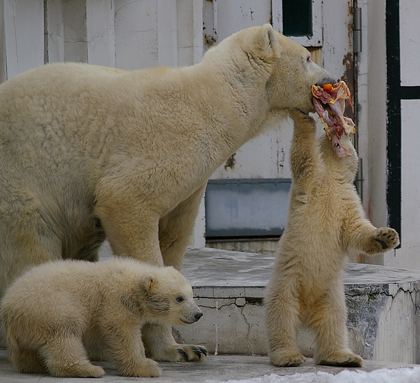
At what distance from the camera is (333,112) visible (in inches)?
161

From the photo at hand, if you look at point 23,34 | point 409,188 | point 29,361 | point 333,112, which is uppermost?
point 23,34

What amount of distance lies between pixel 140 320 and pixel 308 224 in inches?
38.6

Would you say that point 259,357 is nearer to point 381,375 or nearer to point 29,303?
point 381,375

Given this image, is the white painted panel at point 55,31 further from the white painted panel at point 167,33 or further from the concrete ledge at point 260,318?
the concrete ledge at point 260,318

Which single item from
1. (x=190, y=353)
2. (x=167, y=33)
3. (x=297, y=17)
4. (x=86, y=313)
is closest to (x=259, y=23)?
(x=297, y=17)

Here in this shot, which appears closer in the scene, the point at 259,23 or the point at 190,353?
the point at 190,353

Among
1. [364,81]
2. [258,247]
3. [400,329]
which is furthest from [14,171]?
[364,81]

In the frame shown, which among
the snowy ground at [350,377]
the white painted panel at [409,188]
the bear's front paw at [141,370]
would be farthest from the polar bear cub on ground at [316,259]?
the white painted panel at [409,188]

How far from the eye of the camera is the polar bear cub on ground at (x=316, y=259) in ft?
12.1

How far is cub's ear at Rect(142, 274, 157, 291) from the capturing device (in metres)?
3.45

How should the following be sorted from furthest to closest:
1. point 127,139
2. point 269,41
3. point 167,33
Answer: point 167,33
point 269,41
point 127,139

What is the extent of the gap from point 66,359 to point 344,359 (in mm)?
1332

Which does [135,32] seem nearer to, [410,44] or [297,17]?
[297,17]

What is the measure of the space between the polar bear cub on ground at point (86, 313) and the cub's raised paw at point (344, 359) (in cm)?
72
